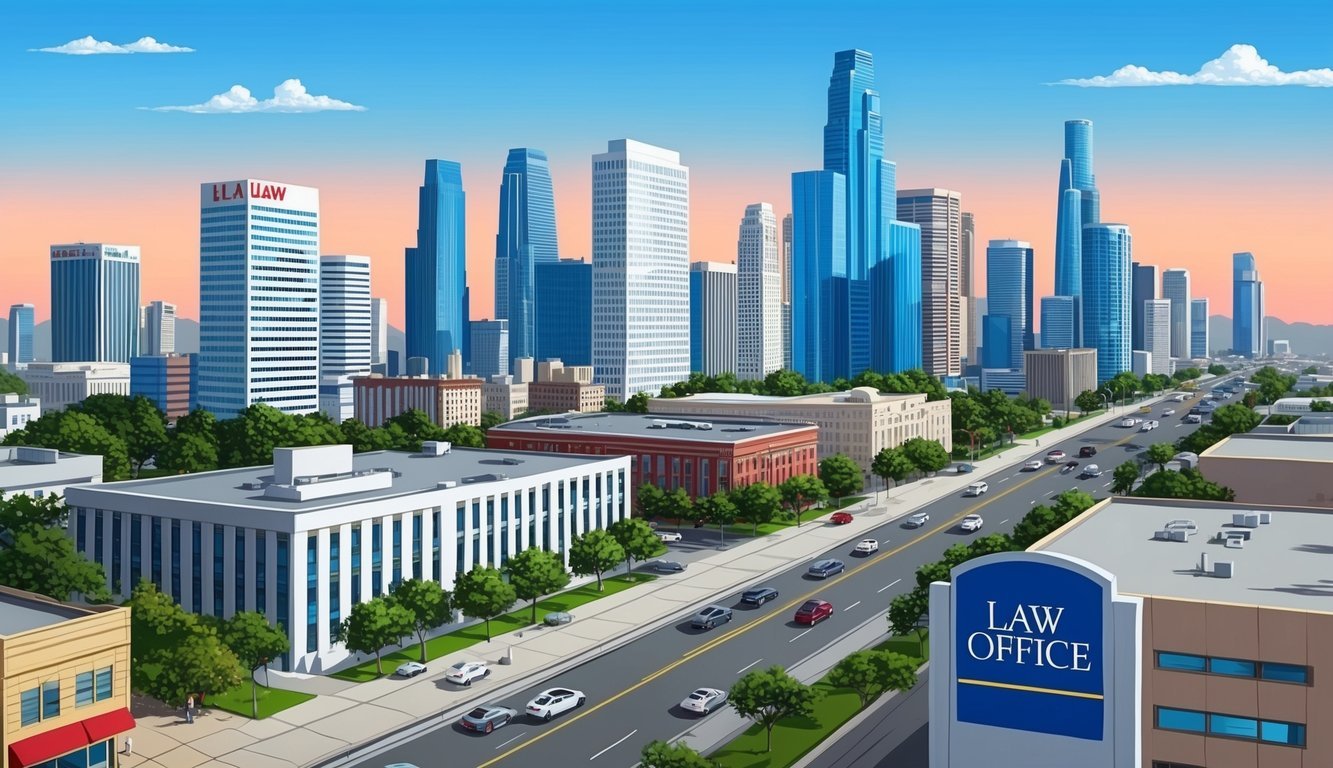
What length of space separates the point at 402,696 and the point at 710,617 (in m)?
26.1

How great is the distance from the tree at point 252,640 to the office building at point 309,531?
3722mm

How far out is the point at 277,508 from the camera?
8444cm

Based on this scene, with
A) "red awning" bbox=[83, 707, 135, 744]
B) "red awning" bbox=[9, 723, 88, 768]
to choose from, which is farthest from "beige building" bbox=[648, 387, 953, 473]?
"red awning" bbox=[9, 723, 88, 768]

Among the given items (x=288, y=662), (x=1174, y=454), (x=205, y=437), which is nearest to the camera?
(x=288, y=662)

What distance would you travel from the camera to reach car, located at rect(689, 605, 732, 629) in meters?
90.3

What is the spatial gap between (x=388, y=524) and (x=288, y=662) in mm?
12923

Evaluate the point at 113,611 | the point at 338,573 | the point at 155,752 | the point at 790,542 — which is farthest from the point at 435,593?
the point at 790,542

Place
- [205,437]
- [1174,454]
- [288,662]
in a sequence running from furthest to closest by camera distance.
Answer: [1174,454] → [205,437] → [288,662]

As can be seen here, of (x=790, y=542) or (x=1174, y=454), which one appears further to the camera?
(x=1174, y=454)

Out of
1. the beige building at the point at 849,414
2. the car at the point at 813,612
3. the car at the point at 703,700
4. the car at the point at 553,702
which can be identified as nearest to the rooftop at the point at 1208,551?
the car at the point at 703,700

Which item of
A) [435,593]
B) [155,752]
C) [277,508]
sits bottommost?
[155,752]

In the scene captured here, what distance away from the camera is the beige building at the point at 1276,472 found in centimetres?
10150

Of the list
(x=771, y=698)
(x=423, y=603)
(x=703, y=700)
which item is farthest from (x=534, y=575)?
(x=771, y=698)

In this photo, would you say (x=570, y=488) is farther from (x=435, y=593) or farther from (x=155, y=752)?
(x=155, y=752)
